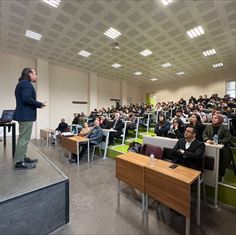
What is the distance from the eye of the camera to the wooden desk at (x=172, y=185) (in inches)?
60.7

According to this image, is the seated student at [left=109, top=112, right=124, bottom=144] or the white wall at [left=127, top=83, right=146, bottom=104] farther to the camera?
the white wall at [left=127, top=83, right=146, bottom=104]

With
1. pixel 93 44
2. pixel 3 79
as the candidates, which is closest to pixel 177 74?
pixel 93 44

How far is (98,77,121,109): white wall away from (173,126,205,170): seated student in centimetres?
873

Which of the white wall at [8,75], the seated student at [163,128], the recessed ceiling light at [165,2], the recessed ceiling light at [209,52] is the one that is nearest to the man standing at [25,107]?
the seated student at [163,128]

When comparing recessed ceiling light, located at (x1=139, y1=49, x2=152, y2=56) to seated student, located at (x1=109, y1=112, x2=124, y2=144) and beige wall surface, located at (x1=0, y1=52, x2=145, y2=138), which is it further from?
beige wall surface, located at (x1=0, y1=52, x2=145, y2=138)

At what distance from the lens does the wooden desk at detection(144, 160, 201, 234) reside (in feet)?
5.06

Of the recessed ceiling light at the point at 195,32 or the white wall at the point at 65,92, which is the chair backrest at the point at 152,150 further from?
the white wall at the point at 65,92

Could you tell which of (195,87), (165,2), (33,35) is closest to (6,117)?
(33,35)

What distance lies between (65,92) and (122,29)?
17.5 feet

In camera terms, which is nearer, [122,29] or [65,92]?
[122,29]

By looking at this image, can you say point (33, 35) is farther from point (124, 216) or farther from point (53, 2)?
point (124, 216)

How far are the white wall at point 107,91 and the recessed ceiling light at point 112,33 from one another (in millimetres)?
5433

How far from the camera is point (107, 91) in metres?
11.2

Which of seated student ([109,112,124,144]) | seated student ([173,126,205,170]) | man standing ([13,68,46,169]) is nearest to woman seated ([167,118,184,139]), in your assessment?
seated student ([173,126,205,170])
